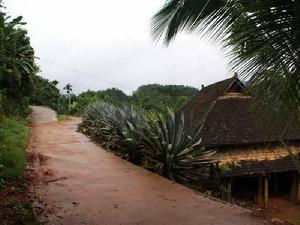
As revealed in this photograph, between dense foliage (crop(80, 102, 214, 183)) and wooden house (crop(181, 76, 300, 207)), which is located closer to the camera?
dense foliage (crop(80, 102, 214, 183))

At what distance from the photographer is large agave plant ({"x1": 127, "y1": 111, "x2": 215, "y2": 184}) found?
9.72m

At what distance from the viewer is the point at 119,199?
7082 mm

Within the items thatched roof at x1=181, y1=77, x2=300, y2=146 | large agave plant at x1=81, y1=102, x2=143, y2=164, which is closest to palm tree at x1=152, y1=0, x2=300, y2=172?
large agave plant at x1=81, y1=102, x2=143, y2=164

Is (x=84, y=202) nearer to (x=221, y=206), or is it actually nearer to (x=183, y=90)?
(x=221, y=206)

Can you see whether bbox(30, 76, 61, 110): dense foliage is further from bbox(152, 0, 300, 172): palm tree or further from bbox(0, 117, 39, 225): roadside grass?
bbox(152, 0, 300, 172): palm tree

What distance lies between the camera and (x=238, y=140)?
1881cm

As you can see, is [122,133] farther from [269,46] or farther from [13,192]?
[269,46]

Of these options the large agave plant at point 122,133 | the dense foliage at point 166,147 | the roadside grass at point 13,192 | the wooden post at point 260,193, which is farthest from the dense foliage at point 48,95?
the roadside grass at point 13,192

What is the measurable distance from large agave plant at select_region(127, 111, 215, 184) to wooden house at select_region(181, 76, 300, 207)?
7123 mm

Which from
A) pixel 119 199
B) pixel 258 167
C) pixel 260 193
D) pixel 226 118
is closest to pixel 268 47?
pixel 119 199

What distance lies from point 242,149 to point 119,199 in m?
12.9

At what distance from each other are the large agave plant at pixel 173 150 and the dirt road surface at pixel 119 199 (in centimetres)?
47

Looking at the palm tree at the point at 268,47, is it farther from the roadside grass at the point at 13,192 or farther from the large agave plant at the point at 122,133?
the large agave plant at the point at 122,133

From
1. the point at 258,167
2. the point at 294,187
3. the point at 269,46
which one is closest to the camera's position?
the point at 269,46
